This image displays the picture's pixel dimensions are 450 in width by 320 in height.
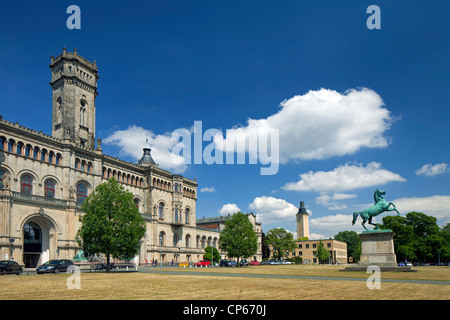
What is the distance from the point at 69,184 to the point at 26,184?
7.28m

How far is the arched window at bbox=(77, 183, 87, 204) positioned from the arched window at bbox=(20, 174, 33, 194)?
30.6 feet

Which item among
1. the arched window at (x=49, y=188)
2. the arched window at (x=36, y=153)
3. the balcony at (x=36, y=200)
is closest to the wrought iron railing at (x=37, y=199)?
the balcony at (x=36, y=200)

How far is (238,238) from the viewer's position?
75.6 meters

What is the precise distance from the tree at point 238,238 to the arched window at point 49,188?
110 feet

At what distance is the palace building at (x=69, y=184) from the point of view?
54.1m

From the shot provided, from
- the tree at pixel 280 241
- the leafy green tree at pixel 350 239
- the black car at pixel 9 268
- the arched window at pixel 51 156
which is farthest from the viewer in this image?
the leafy green tree at pixel 350 239

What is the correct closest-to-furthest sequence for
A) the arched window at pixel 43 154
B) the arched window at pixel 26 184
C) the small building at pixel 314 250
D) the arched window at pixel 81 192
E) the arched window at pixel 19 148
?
the arched window at pixel 26 184, the arched window at pixel 19 148, the arched window at pixel 43 154, the arched window at pixel 81 192, the small building at pixel 314 250

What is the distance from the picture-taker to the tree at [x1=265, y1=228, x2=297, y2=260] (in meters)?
125

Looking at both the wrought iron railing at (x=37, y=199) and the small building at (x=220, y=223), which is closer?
the wrought iron railing at (x=37, y=199)

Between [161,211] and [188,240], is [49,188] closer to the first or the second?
[161,211]

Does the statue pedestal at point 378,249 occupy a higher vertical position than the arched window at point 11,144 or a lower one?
lower

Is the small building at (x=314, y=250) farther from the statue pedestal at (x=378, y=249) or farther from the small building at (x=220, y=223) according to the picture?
the statue pedestal at (x=378, y=249)
